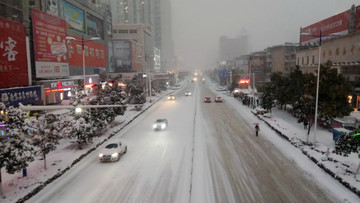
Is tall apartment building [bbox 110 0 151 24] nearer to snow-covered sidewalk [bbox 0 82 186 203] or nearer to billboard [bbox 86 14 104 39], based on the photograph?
billboard [bbox 86 14 104 39]

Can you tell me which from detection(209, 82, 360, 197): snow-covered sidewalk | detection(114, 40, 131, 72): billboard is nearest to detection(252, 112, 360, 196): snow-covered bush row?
detection(209, 82, 360, 197): snow-covered sidewalk

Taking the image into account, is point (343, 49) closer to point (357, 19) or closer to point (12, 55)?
point (357, 19)

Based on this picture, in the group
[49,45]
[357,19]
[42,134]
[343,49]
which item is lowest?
[42,134]

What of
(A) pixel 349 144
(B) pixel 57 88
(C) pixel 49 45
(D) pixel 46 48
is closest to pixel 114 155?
(A) pixel 349 144

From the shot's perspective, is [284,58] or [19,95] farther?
[284,58]

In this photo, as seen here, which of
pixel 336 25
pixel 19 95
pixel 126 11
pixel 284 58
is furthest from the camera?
pixel 126 11

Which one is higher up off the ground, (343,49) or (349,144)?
(343,49)

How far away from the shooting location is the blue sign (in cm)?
2503

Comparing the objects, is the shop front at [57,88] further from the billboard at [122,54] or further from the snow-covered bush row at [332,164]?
the billboard at [122,54]

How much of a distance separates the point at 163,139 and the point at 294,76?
2260cm

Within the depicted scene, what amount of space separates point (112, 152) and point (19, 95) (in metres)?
15.0

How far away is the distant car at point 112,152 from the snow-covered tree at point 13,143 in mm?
5706

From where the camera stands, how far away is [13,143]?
45.0ft

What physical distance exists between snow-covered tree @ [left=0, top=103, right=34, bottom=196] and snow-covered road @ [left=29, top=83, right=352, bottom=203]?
7.16 ft
